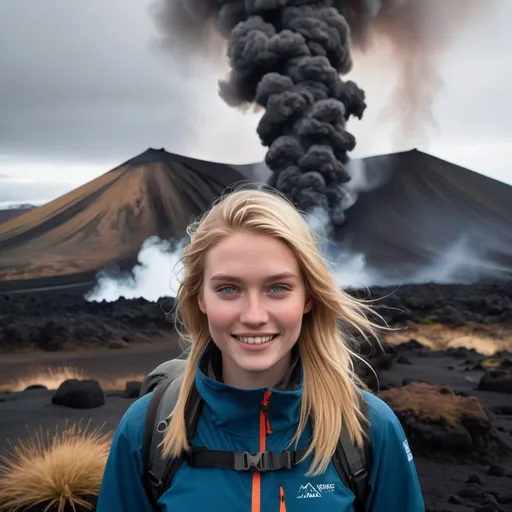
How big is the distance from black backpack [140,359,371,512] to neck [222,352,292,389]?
0.09 metres

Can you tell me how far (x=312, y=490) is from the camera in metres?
1.36

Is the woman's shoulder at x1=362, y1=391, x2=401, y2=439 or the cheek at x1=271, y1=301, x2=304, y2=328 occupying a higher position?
the cheek at x1=271, y1=301, x2=304, y2=328

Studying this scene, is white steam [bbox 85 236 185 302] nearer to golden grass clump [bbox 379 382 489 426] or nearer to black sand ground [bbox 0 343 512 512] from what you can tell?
black sand ground [bbox 0 343 512 512]

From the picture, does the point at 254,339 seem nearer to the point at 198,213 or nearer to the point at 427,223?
the point at 198,213

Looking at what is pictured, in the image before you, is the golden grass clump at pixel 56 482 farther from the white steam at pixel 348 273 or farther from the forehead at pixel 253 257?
the white steam at pixel 348 273

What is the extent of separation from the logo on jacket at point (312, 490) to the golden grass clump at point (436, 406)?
4748 mm

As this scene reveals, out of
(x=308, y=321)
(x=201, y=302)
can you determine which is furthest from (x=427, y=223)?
(x=201, y=302)

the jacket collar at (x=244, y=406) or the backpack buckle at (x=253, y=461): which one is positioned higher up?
the jacket collar at (x=244, y=406)

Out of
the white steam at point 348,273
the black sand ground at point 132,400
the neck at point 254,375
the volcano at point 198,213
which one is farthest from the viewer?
the volcano at point 198,213

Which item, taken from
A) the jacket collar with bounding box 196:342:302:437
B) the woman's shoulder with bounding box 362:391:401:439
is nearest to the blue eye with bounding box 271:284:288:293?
the jacket collar with bounding box 196:342:302:437

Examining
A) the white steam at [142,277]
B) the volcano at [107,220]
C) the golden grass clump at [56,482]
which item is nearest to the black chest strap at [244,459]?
the golden grass clump at [56,482]

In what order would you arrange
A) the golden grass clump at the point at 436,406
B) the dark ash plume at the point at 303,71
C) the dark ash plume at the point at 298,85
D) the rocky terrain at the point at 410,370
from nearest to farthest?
the rocky terrain at the point at 410,370 → the golden grass clump at the point at 436,406 → the dark ash plume at the point at 303,71 → the dark ash plume at the point at 298,85

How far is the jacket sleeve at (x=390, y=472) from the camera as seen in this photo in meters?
1.41

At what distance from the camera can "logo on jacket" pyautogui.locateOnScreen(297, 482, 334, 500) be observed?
4.44 ft
